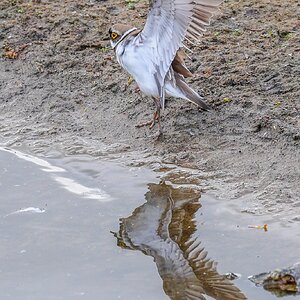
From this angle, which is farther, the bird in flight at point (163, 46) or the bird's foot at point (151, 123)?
the bird's foot at point (151, 123)

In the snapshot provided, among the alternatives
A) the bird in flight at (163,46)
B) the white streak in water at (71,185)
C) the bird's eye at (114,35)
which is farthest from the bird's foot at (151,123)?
the white streak in water at (71,185)

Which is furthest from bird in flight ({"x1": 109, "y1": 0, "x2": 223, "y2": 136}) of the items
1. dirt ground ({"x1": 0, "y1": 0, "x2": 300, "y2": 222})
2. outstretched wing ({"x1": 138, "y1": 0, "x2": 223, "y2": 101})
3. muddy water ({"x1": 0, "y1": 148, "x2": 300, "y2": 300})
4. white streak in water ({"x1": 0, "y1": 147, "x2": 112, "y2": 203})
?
white streak in water ({"x1": 0, "y1": 147, "x2": 112, "y2": 203})

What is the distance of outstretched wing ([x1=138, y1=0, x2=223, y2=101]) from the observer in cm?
701

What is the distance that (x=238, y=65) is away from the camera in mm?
8031

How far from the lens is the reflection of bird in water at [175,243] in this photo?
5.27 metres

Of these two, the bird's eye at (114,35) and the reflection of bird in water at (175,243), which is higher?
the bird's eye at (114,35)

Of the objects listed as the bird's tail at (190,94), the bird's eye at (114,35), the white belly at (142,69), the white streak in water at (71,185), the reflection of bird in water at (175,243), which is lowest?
the white streak in water at (71,185)

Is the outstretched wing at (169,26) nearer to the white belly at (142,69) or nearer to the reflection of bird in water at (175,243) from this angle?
the white belly at (142,69)

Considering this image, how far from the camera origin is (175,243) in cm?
590

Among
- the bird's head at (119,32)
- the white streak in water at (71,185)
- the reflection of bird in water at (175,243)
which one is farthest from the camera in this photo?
the bird's head at (119,32)

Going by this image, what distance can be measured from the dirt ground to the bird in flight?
31 cm

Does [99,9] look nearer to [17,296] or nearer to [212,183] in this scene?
[212,183]

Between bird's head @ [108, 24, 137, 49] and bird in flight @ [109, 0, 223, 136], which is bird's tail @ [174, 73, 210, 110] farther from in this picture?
bird's head @ [108, 24, 137, 49]

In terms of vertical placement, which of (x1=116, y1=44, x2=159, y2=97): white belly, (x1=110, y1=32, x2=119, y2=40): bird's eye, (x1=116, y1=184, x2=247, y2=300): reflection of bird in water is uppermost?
(x1=110, y1=32, x2=119, y2=40): bird's eye
